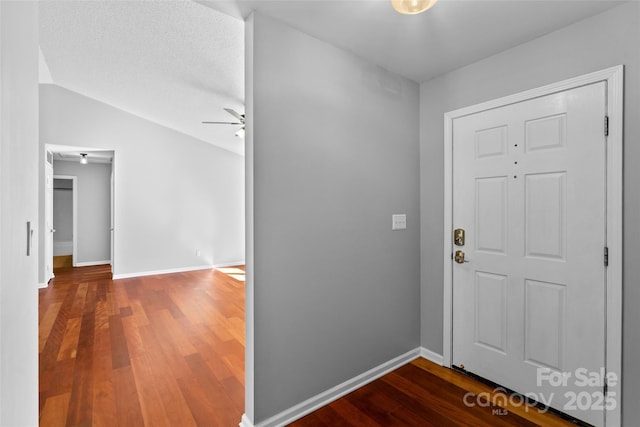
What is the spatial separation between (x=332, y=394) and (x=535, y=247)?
1.72 m

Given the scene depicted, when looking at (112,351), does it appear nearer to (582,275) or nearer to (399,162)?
(399,162)

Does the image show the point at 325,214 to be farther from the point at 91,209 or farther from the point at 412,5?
the point at 91,209

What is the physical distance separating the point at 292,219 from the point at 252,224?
28 cm

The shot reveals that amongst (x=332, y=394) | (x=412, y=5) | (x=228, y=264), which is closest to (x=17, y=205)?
(x=412, y=5)

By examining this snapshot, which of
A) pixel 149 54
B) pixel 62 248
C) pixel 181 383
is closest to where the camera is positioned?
pixel 181 383

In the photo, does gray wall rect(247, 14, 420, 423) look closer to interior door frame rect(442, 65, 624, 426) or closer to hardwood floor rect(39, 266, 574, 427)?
hardwood floor rect(39, 266, 574, 427)

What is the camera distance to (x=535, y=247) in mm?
2014

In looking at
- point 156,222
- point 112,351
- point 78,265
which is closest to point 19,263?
point 112,351

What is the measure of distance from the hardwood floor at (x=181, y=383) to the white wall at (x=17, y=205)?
3.07ft

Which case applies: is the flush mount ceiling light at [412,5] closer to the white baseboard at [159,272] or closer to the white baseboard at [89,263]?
the white baseboard at [159,272]

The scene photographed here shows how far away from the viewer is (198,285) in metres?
5.07

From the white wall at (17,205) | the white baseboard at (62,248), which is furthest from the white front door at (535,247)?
the white baseboard at (62,248)

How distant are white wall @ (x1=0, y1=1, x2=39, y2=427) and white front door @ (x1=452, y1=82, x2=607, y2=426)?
2.52m

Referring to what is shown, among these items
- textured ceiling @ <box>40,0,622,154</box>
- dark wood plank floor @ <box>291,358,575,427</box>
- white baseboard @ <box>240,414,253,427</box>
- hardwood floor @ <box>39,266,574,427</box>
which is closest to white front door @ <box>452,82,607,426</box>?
dark wood plank floor @ <box>291,358,575,427</box>
